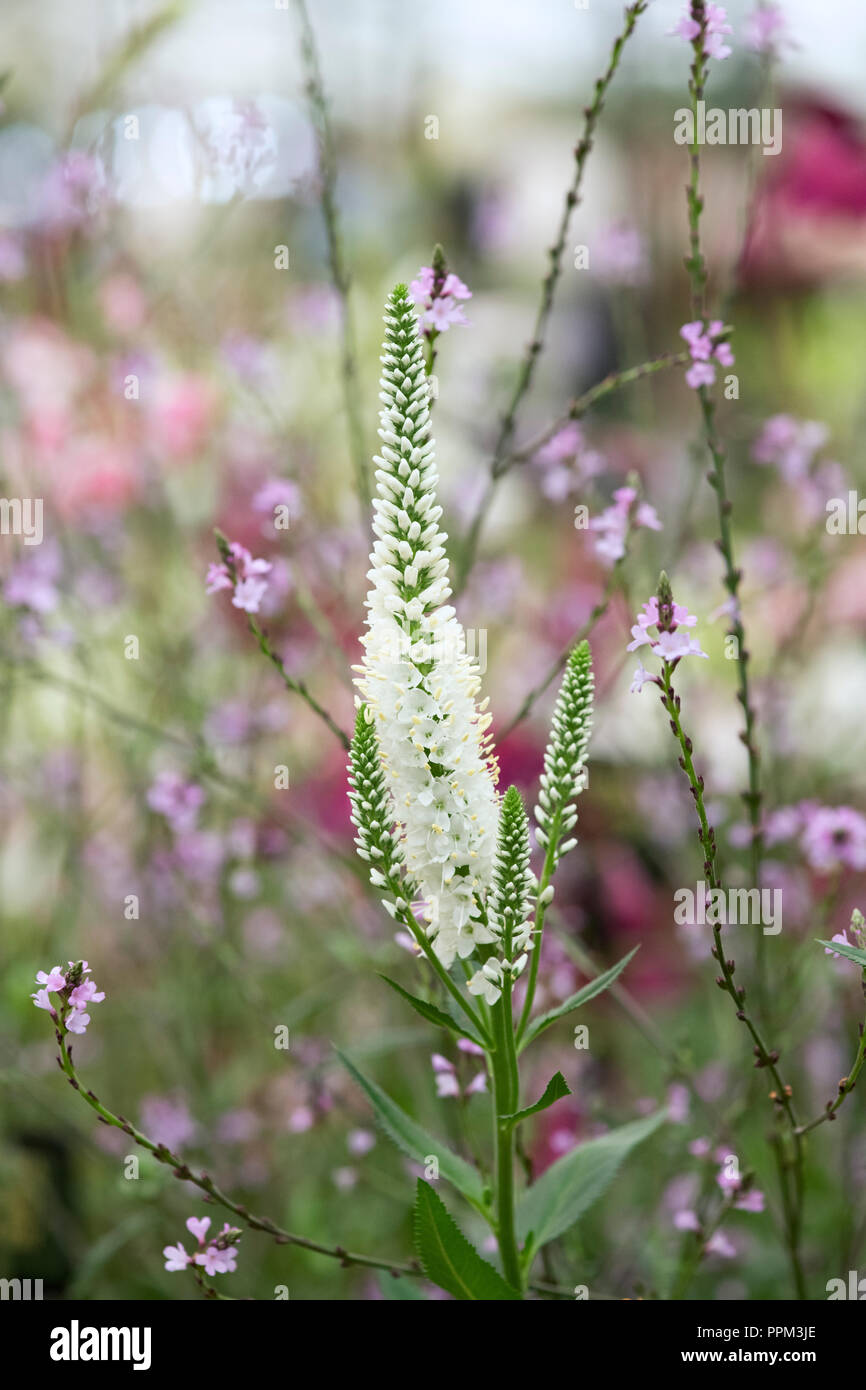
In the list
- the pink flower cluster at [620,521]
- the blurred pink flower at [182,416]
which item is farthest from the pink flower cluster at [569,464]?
the blurred pink flower at [182,416]

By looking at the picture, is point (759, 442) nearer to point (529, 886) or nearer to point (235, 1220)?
point (529, 886)

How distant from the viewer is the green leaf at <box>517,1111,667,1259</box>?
32.2 inches

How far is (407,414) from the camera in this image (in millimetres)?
694

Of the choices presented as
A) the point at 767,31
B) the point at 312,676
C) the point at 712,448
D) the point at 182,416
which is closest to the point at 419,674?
the point at 712,448

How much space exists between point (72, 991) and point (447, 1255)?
272mm

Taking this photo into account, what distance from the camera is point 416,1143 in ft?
2.62

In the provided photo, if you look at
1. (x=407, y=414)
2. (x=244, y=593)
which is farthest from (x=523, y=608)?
(x=407, y=414)

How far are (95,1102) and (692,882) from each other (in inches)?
39.2

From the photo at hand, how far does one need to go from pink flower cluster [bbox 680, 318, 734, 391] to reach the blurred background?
0.57 feet

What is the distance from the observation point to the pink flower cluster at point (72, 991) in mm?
749

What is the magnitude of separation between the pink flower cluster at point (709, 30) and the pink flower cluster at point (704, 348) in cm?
18

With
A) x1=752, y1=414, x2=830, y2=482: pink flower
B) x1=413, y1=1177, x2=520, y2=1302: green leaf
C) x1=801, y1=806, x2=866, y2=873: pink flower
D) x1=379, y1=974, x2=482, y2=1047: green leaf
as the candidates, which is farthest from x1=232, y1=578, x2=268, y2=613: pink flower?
x1=752, y1=414, x2=830, y2=482: pink flower

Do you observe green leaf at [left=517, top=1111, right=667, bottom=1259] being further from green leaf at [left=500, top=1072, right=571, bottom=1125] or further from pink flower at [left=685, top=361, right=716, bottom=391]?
pink flower at [left=685, top=361, right=716, bottom=391]

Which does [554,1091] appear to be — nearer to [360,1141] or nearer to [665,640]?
[665,640]
